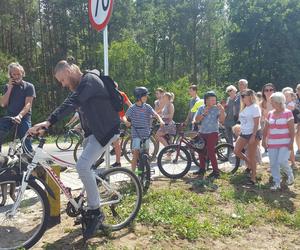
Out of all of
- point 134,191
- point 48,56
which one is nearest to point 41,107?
point 48,56

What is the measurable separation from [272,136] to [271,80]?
119 ft

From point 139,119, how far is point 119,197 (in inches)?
97.6

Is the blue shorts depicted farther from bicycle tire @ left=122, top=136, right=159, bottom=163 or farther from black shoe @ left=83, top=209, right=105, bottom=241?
bicycle tire @ left=122, top=136, right=159, bottom=163

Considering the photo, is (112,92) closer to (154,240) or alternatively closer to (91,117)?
(91,117)

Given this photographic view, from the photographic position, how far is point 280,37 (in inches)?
1602

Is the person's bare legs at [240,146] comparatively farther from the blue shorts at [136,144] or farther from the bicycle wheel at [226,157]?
the blue shorts at [136,144]

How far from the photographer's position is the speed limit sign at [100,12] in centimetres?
573

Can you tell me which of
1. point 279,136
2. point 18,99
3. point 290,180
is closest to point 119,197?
point 18,99

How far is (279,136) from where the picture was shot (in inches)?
291

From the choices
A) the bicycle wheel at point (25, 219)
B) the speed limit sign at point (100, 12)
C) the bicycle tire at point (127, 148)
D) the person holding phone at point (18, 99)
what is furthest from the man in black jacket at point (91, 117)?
the bicycle tire at point (127, 148)

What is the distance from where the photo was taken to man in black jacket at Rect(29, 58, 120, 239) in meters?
4.54

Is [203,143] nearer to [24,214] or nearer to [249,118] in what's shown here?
[249,118]

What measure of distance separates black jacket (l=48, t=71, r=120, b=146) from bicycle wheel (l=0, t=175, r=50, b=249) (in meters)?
0.79

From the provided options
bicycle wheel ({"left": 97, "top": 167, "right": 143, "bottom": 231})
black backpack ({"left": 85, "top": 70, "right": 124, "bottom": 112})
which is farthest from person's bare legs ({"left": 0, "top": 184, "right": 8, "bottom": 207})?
black backpack ({"left": 85, "top": 70, "right": 124, "bottom": 112})
